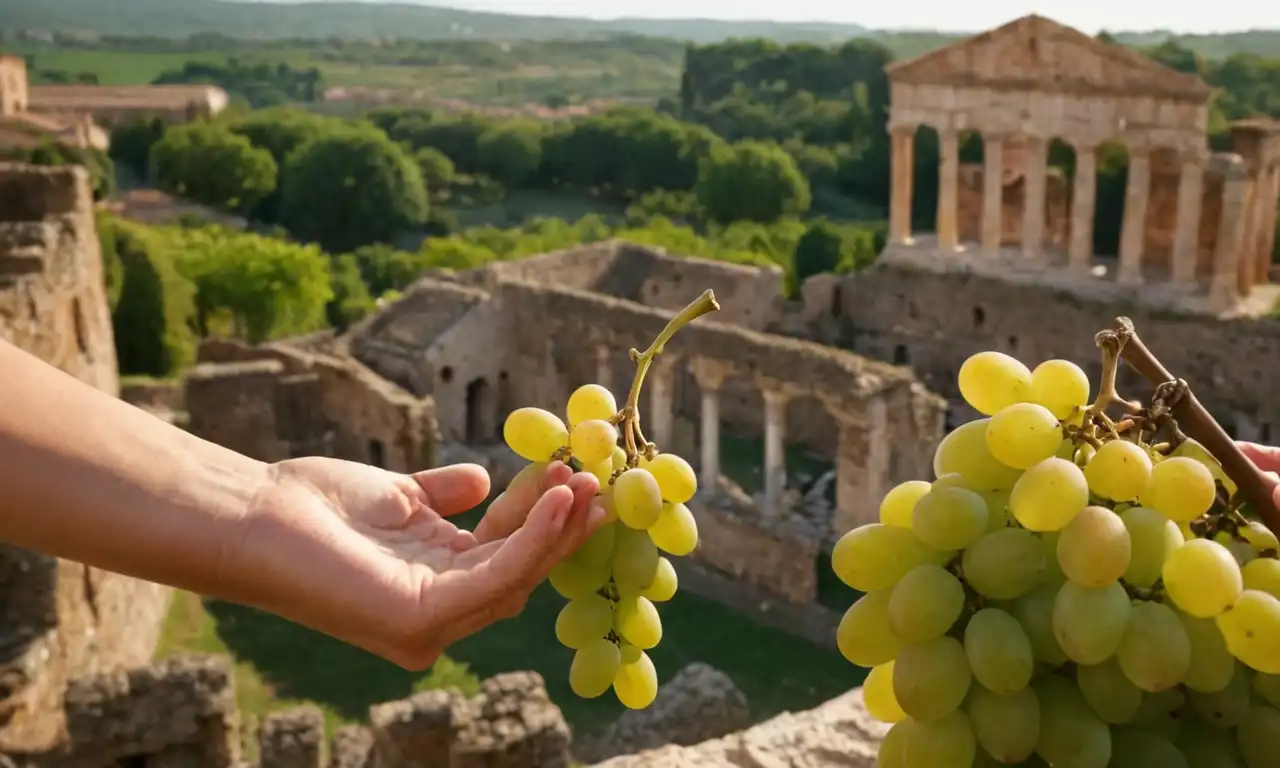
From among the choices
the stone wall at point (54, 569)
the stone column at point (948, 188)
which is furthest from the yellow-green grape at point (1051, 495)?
the stone column at point (948, 188)

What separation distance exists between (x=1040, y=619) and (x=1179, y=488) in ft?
0.90

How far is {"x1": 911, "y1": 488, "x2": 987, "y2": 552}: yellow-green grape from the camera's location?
2012 mm

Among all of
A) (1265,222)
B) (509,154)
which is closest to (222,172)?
(509,154)

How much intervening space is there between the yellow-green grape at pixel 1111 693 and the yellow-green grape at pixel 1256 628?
0.52 feet

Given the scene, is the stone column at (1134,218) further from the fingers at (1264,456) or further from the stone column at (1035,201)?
the fingers at (1264,456)

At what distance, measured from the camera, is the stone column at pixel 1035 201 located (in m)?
25.7

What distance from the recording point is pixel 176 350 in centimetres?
2788

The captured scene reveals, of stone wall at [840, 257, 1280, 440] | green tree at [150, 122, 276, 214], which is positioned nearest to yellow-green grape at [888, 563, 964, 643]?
stone wall at [840, 257, 1280, 440]

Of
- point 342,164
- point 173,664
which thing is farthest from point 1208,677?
point 342,164

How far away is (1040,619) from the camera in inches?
76.3

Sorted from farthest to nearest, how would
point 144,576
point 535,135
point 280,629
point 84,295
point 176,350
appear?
point 535,135 < point 176,350 < point 84,295 < point 280,629 < point 144,576

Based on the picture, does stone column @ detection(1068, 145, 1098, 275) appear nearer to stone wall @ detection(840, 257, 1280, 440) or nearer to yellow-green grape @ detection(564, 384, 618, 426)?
stone wall @ detection(840, 257, 1280, 440)

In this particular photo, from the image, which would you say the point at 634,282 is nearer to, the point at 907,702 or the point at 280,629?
the point at 280,629

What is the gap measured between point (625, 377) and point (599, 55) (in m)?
183
